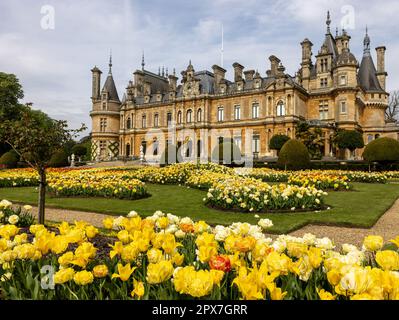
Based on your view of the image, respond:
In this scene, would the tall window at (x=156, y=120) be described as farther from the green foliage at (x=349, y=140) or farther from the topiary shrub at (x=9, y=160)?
the green foliage at (x=349, y=140)

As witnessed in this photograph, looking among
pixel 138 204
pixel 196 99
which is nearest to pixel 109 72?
pixel 196 99

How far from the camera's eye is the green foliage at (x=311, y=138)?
91.9 feet

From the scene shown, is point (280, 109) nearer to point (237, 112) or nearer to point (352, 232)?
point (237, 112)

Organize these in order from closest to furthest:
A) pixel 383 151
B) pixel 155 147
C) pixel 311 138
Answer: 1. pixel 383 151
2. pixel 311 138
3. pixel 155 147

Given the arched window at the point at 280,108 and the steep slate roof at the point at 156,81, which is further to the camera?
the steep slate roof at the point at 156,81

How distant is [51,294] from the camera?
5.88 feet

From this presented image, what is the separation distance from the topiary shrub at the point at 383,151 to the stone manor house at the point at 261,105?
1053 cm

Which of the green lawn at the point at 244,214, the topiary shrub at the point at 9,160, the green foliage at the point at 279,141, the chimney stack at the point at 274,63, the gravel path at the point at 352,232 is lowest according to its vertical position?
the gravel path at the point at 352,232

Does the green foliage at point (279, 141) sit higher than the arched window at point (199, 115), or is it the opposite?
the arched window at point (199, 115)

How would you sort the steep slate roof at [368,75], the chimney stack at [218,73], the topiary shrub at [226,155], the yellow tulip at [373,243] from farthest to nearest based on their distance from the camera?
the chimney stack at [218,73], the steep slate roof at [368,75], the topiary shrub at [226,155], the yellow tulip at [373,243]

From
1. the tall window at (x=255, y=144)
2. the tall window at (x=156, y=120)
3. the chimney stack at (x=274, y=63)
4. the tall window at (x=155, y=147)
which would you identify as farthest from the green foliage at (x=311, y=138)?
the tall window at (x=156, y=120)

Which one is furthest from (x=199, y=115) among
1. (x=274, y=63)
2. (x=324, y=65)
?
(x=324, y=65)

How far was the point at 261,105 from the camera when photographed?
34.8 metres

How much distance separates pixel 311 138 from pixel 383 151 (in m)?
8.94
